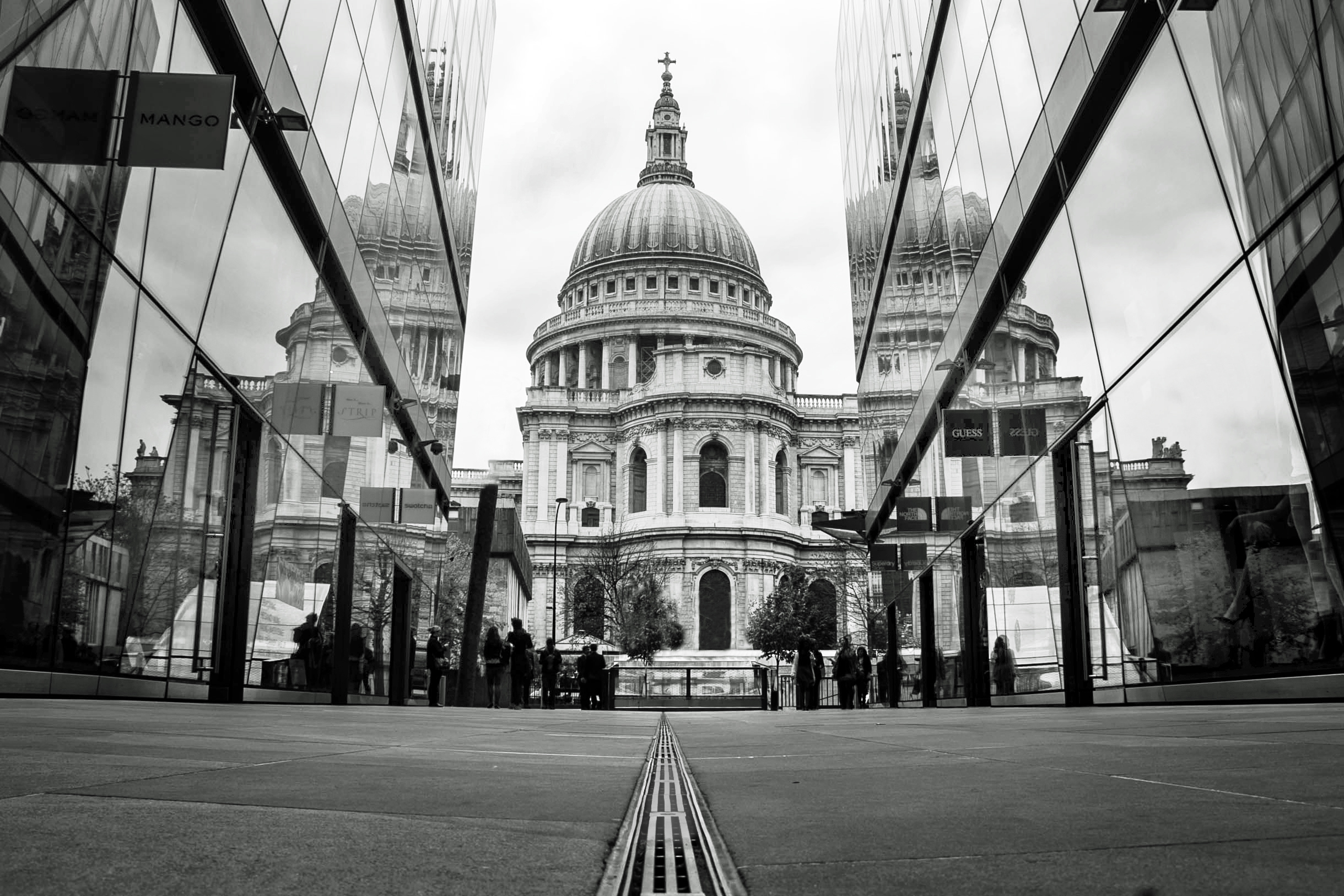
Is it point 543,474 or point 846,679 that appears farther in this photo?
point 543,474

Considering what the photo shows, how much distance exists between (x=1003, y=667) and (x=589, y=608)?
60834 millimetres

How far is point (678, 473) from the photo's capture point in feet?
265

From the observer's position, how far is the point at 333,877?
80.4 inches

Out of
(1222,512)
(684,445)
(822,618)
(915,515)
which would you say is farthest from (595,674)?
(684,445)

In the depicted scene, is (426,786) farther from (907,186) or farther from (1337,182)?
(907,186)

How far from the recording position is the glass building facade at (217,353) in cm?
725

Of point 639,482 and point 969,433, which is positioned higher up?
point 639,482

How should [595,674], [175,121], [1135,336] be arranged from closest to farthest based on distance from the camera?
1. [175,121]
2. [1135,336]
3. [595,674]

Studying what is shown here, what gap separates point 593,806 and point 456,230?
23003mm

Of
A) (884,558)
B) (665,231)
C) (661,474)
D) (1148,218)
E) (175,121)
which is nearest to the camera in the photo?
(175,121)

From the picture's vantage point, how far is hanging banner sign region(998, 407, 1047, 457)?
13.3 m

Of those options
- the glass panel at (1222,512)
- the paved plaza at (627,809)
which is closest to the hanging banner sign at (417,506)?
the glass panel at (1222,512)

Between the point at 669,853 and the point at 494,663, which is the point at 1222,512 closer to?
the point at 669,853

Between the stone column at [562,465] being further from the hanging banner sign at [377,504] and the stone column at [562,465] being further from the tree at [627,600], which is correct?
the hanging banner sign at [377,504]
